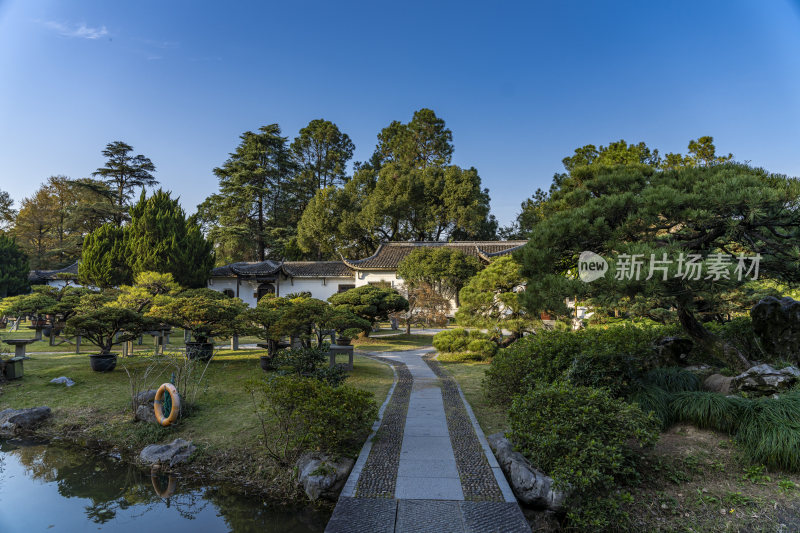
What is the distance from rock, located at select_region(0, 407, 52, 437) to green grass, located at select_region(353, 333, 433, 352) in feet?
25.4

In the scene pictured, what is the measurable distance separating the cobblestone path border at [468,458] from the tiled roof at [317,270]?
17.9m

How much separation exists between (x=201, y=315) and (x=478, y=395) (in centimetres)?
591

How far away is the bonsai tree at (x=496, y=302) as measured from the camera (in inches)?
395

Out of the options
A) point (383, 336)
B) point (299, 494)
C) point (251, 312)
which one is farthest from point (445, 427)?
point (383, 336)

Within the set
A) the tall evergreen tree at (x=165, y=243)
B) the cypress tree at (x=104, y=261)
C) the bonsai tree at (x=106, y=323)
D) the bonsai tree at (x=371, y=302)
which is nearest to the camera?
the bonsai tree at (x=106, y=323)

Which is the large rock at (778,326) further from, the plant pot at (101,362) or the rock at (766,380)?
the plant pot at (101,362)

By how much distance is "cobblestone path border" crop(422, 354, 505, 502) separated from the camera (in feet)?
11.3

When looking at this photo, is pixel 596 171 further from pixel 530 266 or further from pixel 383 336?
pixel 383 336

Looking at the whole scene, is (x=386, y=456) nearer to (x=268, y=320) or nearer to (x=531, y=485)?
(x=531, y=485)

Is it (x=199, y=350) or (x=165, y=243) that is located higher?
(x=165, y=243)

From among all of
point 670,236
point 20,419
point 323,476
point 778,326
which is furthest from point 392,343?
point 670,236

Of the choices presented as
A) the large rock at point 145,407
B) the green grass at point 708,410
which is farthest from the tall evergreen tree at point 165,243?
the green grass at point 708,410

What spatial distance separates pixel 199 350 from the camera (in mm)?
8578

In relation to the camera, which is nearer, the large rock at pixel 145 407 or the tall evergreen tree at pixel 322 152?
the large rock at pixel 145 407
